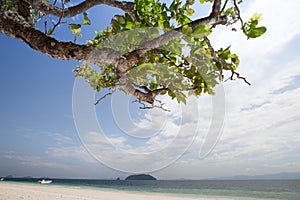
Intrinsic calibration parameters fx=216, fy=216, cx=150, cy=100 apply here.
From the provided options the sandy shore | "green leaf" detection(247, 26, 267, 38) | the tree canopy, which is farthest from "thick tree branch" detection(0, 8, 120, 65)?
the sandy shore

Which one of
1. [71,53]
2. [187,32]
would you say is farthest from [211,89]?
[71,53]

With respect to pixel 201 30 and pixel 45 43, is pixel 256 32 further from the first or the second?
pixel 45 43

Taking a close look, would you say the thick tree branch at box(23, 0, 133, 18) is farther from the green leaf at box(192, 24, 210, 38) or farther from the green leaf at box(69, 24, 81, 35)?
the green leaf at box(192, 24, 210, 38)

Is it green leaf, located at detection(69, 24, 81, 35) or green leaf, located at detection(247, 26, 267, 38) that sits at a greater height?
green leaf, located at detection(69, 24, 81, 35)

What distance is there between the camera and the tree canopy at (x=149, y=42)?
1.84m

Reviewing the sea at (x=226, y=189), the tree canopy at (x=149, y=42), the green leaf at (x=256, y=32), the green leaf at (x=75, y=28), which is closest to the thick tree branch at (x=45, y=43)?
the tree canopy at (x=149, y=42)

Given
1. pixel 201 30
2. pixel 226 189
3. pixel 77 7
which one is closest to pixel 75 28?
pixel 77 7

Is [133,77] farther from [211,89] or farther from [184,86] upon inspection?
[211,89]

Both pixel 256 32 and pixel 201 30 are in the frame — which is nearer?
pixel 201 30

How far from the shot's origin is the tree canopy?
1.84 m

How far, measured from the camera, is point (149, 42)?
1908 mm

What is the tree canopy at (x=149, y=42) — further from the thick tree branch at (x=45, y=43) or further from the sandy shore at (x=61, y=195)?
the sandy shore at (x=61, y=195)

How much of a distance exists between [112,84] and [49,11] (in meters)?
1.27

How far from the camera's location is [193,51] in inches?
78.3
